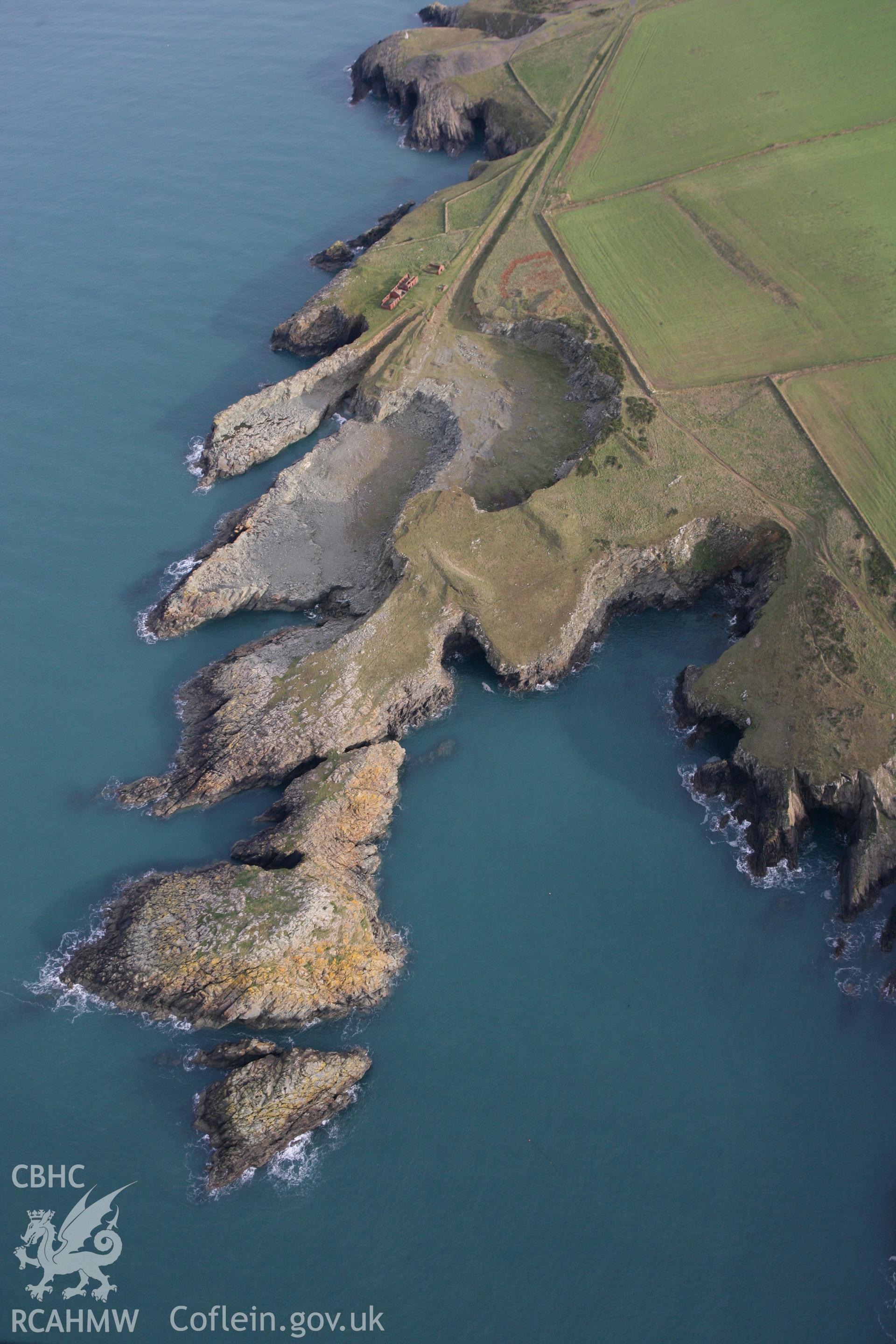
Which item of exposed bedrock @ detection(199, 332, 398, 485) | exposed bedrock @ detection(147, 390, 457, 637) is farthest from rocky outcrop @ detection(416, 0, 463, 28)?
exposed bedrock @ detection(147, 390, 457, 637)

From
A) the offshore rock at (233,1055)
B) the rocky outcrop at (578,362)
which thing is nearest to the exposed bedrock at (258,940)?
the offshore rock at (233,1055)

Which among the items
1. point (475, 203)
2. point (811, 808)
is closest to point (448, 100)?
point (475, 203)

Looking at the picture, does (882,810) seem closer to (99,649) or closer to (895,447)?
(895,447)

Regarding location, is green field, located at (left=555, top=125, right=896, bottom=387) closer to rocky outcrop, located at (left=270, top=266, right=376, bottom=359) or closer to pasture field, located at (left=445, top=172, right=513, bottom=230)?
pasture field, located at (left=445, top=172, right=513, bottom=230)

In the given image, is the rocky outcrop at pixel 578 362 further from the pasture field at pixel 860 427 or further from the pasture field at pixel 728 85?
the pasture field at pixel 728 85

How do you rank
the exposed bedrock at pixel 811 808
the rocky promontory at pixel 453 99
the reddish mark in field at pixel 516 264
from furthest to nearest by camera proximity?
the rocky promontory at pixel 453 99 → the reddish mark in field at pixel 516 264 → the exposed bedrock at pixel 811 808
